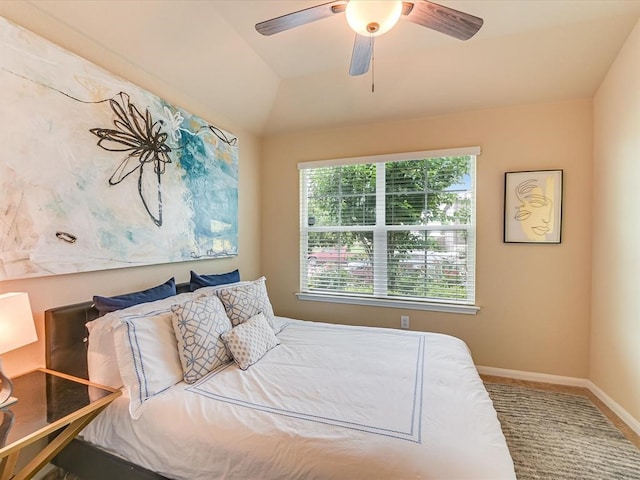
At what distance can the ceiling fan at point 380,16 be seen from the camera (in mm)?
1292

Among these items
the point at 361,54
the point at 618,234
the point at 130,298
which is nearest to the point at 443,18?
the point at 361,54

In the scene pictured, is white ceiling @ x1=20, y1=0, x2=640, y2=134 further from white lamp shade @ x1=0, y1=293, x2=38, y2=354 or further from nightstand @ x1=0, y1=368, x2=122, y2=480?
nightstand @ x1=0, y1=368, x2=122, y2=480

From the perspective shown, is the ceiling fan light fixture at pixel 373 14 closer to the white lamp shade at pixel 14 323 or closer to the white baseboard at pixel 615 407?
the white lamp shade at pixel 14 323

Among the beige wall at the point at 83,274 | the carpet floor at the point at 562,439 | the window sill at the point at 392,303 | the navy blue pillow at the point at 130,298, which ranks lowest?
the carpet floor at the point at 562,439

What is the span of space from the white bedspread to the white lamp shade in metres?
0.50

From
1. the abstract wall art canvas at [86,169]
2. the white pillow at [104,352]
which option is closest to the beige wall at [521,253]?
the abstract wall art canvas at [86,169]

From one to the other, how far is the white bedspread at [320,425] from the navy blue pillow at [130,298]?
52 centimetres

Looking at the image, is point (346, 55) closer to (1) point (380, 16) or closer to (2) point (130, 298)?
(1) point (380, 16)

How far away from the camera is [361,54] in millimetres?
1688

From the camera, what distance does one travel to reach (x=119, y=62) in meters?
1.95

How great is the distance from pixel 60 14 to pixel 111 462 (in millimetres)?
2278


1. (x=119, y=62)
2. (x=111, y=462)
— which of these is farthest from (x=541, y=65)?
(x=111, y=462)

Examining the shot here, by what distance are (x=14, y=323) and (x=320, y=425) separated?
1321 millimetres

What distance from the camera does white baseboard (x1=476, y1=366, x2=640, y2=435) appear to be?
7.22ft
